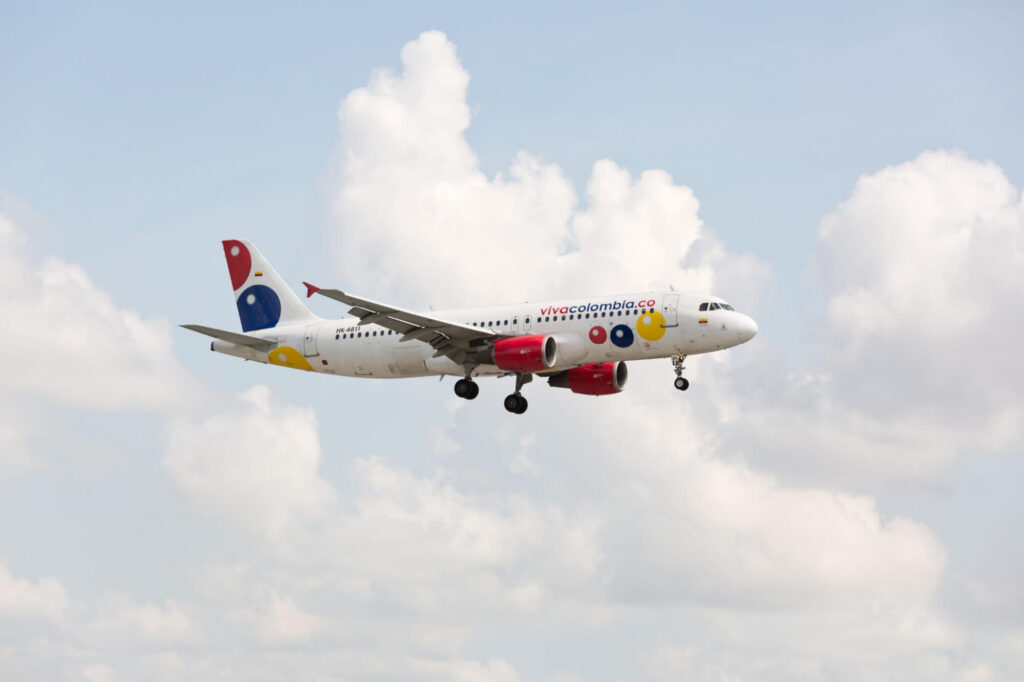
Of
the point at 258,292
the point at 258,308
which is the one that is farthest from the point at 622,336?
the point at 258,292

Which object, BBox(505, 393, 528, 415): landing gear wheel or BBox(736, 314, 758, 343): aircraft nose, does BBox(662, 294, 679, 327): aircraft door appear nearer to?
BBox(736, 314, 758, 343): aircraft nose

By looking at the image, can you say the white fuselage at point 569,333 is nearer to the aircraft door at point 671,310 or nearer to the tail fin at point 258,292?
the aircraft door at point 671,310

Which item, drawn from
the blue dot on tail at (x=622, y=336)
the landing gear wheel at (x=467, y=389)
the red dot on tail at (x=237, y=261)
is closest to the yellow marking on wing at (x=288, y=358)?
the red dot on tail at (x=237, y=261)

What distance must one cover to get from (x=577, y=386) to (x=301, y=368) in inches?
566

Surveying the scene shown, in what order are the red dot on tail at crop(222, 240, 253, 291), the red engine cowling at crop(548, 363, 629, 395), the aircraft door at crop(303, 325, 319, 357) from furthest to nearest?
the red dot on tail at crop(222, 240, 253, 291) < the aircraft door at crop(303, 325, 319, 357) < the red engine cowling at crop(548, 363, 629, 395)

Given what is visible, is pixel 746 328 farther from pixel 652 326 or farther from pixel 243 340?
pixel 243 340

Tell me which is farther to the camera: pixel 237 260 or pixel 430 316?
pixel 237 260

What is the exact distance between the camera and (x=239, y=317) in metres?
77.9

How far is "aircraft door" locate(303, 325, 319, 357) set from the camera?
7288cm

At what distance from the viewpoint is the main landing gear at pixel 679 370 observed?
6488 centimetres

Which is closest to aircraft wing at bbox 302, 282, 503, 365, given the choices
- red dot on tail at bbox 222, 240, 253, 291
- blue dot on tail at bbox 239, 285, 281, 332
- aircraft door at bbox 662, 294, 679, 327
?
aircraft door at bbox 662, 294, 679, 327

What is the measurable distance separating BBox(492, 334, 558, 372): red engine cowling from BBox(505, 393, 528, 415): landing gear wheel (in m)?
5.37

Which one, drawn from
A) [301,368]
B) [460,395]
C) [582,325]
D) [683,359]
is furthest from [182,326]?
[683,359]

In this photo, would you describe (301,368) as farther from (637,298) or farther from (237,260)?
(637,298)
